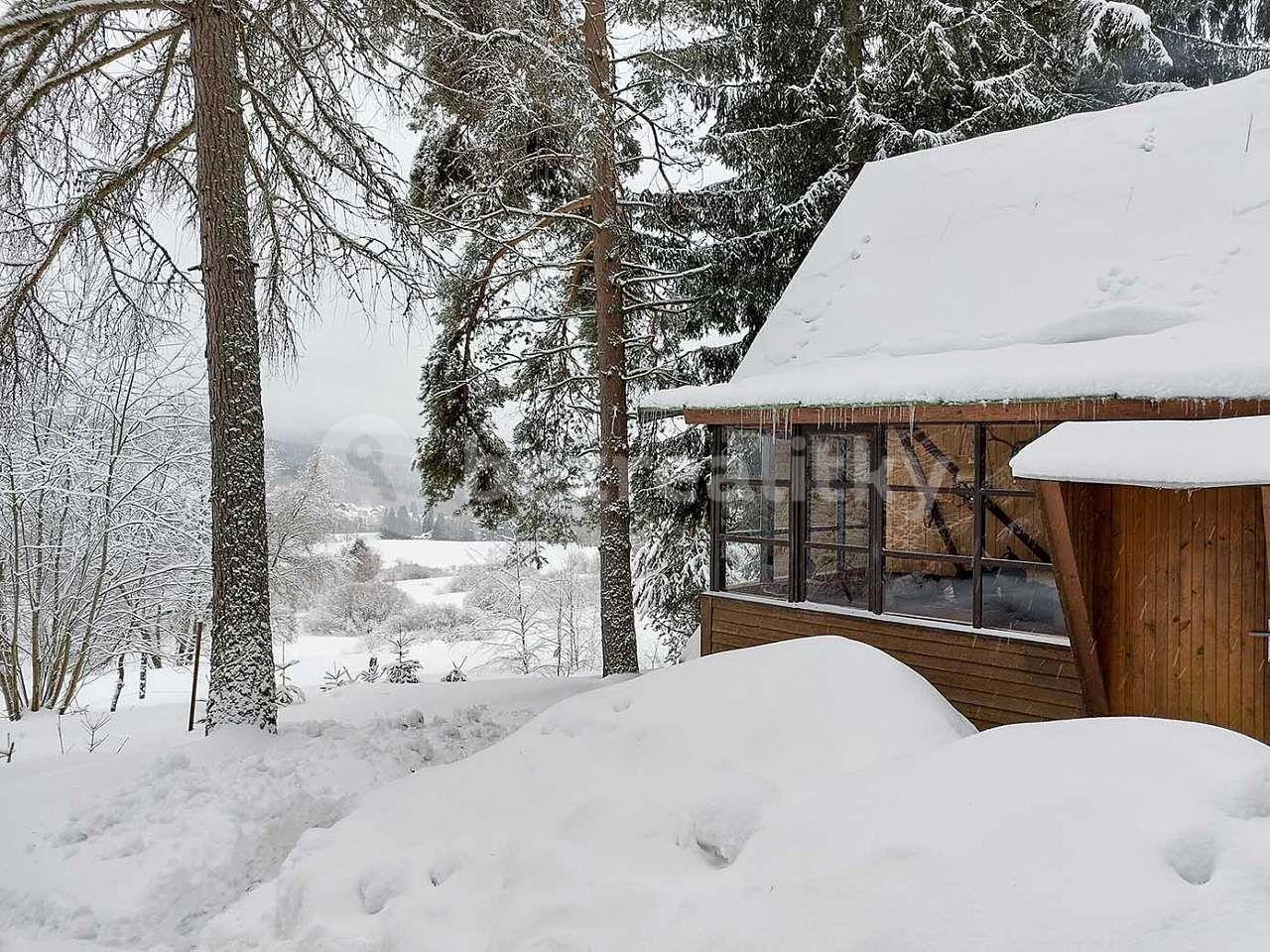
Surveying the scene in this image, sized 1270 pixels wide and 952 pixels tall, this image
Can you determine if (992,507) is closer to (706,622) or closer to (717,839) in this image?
(706,622)

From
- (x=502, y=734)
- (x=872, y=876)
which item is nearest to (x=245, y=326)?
(x=502, y=734)

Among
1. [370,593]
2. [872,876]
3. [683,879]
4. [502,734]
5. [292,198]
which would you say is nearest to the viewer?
[872,876]

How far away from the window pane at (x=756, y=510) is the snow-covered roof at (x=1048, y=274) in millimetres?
1038

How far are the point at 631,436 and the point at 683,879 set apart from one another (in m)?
8.54

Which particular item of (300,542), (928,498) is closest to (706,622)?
(928,498)

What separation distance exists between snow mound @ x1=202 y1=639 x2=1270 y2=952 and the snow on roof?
62.5 inches

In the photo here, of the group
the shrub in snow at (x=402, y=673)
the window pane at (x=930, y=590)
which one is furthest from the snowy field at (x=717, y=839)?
the shrub in snow at (x=402, y=673)

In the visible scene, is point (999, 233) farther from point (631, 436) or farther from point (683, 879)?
point (683, 879)

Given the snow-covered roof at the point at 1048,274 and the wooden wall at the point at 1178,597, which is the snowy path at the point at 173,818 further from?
the wooden wall at the point at 1178,597

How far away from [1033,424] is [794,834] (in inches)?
174

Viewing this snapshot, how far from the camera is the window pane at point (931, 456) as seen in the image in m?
7.66

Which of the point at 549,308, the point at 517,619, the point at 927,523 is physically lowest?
the point at 517,619

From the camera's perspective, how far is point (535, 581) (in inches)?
834

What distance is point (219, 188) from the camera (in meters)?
6.45
